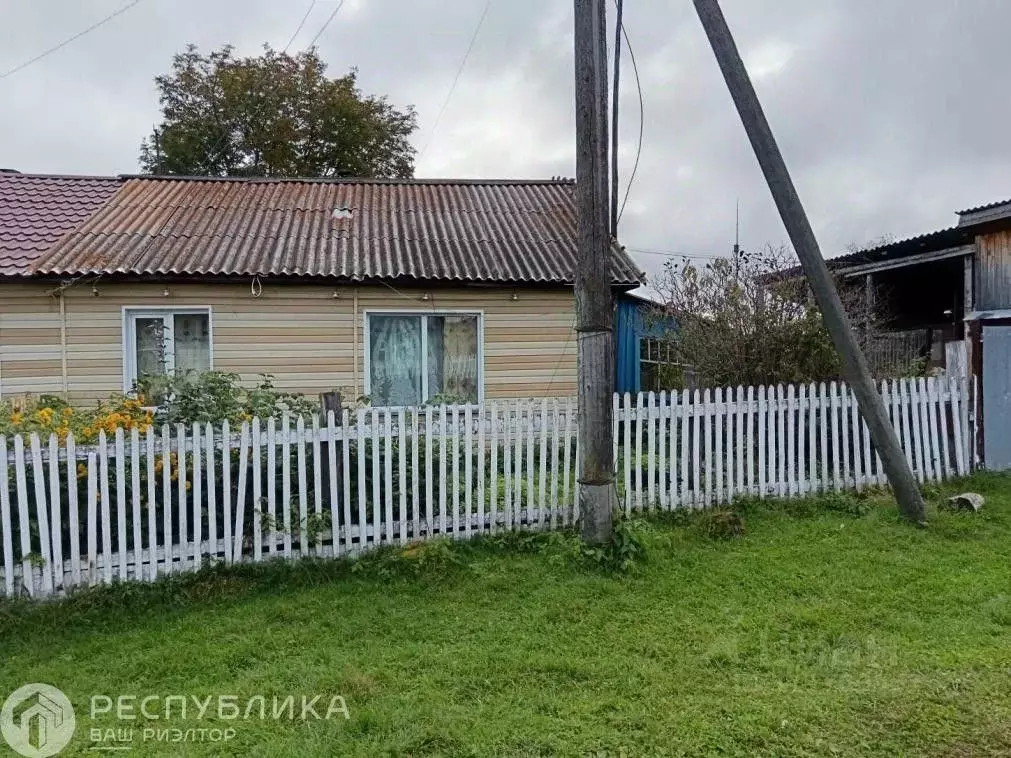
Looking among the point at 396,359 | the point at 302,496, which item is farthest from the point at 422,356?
the point at 302,496

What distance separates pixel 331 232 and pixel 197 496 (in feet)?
20.7

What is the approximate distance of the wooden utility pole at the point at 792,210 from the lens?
5152 millimetres

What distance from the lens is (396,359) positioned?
356 inches

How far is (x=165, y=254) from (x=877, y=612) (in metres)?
9.03

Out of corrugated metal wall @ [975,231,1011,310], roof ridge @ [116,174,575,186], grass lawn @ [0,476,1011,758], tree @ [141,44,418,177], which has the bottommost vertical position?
grass lawn @ [0,476,1011,758]

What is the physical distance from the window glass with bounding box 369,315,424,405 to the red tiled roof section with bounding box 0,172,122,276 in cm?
453

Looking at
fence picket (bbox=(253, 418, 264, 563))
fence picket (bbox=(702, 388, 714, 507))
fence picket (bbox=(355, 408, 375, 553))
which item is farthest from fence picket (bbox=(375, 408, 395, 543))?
fence picket (bbox=(702, 388, 714, 507))

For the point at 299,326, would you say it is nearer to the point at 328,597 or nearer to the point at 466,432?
the point at 466,432

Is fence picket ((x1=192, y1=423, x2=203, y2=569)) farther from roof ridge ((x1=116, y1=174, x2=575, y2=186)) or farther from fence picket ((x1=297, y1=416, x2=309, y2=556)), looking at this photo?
roof ridge ((x1=116, y1=174, x2=575, y2=186))

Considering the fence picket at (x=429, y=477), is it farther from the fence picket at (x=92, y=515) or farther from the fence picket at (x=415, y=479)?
the fence picket at (x=92, y=515)

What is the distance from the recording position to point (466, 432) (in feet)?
17.2

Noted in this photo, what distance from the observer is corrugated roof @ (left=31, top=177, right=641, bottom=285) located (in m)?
8.56

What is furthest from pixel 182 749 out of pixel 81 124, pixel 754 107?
pixel 81 124

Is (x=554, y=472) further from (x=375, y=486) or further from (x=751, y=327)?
(x=751, y=327)
